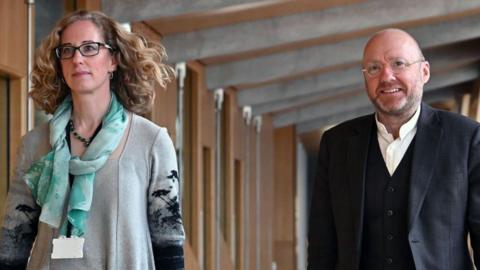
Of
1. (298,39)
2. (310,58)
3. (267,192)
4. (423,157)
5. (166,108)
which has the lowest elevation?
(423,157)

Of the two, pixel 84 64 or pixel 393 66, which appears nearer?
pixel 84 64

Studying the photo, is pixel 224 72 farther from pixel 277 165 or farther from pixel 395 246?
pixel 395 246

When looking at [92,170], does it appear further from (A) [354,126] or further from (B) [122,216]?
(A) [354,126]

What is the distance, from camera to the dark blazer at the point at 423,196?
2926 millimetres

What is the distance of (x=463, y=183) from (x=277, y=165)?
21.5 metres

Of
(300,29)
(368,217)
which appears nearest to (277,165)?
(300,29)

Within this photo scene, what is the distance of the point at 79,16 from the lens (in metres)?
2.59

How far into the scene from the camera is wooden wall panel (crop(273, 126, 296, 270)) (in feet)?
79.5

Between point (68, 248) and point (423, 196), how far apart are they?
3.50ft

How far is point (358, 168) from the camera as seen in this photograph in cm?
305

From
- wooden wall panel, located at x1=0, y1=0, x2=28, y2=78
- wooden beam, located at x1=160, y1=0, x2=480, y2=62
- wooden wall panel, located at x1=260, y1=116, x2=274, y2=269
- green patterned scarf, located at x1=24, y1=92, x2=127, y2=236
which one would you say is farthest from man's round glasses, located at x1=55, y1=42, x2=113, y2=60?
wooden wall panel, located at x1=260, y1=116, x2=274, y2=269

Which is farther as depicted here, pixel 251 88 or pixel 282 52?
pixel 251 88

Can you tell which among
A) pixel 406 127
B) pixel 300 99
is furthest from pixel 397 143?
pixel 300 99

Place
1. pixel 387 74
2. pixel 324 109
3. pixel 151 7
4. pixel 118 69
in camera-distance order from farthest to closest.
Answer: pixel 324 109 → pixel 151 7 → pixel 387 74 → pixel 118 69
